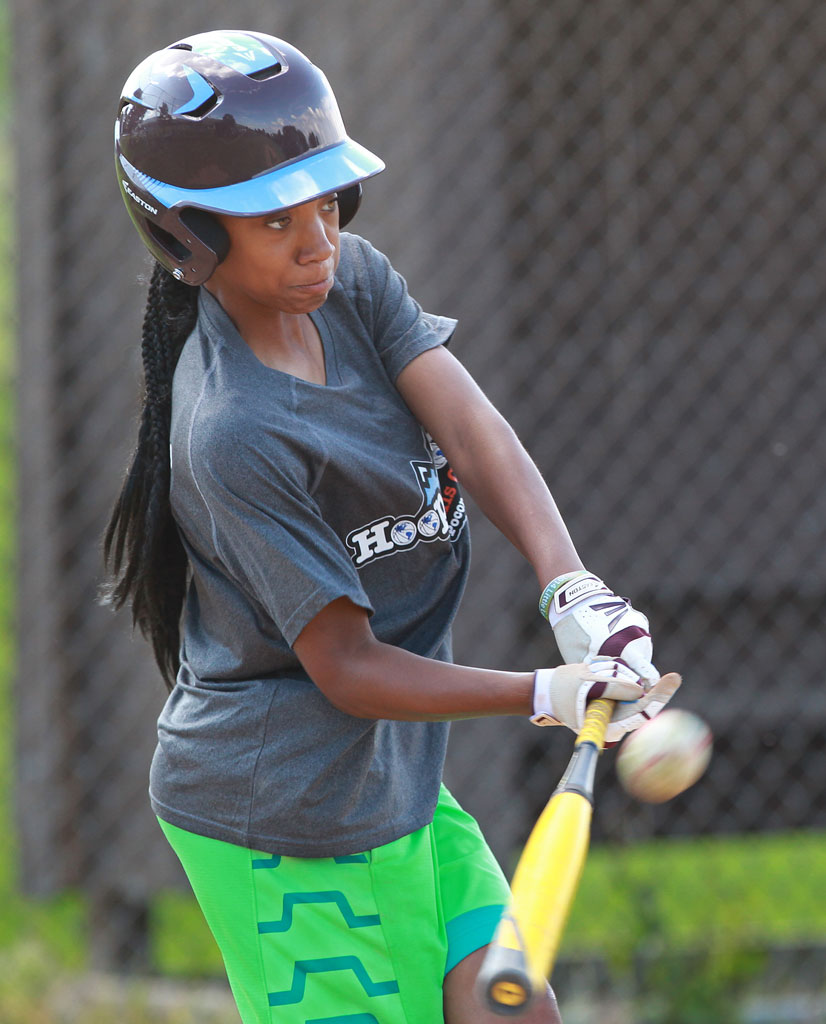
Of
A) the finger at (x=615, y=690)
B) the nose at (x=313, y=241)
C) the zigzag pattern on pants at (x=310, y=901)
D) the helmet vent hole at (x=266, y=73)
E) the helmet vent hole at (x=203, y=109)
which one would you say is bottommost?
the zigzag pattern on pants at (x=310, y=901)

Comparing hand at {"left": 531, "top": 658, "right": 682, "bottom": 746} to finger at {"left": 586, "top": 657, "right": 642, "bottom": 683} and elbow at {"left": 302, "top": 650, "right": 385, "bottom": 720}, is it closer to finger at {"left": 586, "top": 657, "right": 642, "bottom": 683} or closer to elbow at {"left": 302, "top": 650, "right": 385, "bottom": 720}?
finger at {"left": 586, "top": 657, "right": 642, "bottom": 683}

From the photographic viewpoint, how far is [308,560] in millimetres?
1743

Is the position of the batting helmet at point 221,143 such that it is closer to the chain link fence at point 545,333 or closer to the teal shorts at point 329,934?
the teal shorts at point 329,934

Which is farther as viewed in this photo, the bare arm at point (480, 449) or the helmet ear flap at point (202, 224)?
the bare arm at point (480, 449)

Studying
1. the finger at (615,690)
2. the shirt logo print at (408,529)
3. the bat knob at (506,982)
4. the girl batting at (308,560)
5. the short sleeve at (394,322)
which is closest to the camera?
the bat knob at (506,982)

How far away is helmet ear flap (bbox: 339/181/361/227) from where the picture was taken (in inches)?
77.2

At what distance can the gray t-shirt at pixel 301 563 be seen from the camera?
1.76 m

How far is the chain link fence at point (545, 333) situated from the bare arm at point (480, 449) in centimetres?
180

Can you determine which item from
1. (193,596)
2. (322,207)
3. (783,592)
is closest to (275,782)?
(193,596)

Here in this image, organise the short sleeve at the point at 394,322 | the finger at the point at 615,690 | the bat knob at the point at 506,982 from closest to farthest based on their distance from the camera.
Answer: the bat knob at the point at 506,982, the finger at the point at 615,690, the short sleeve at the point at 394,322

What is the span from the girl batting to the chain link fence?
70.5 inches

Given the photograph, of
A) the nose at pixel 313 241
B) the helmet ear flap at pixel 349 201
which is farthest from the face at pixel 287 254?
the helmet ear flap at pixel 349 201

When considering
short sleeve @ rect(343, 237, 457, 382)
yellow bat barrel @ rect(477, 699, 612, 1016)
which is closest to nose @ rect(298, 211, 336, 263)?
short sleeve @ rect(343, 237, 457, 382)

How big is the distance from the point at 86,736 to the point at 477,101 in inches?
83.6
